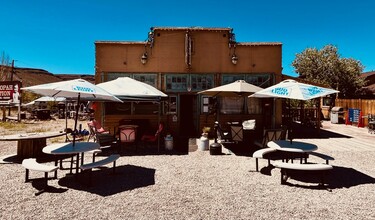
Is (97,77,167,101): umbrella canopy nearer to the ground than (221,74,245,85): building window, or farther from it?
nearer to the ground

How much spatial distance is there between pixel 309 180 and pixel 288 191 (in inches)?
44.3

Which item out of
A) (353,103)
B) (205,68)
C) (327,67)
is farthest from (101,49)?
(327,67)

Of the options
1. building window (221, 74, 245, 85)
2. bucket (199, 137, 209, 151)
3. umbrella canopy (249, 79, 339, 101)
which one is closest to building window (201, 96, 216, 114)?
building window (221, 74, 245, 85)

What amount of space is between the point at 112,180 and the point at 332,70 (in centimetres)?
3236

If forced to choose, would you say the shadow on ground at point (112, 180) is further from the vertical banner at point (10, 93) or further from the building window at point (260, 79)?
the vertical banner at point (10, 93)

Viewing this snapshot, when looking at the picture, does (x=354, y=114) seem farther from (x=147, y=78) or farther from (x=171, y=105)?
(x=147, y=78)

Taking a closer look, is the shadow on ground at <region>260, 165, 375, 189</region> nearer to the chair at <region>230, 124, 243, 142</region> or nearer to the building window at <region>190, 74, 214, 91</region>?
the chair at <region>230, 124, 243, 142</region>

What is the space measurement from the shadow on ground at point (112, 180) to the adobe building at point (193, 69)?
616 centimetres

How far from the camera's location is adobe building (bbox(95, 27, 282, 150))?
12867 mm

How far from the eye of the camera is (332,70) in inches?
1205

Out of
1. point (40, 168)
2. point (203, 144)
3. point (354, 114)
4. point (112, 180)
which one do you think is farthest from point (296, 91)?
point (354, 114)

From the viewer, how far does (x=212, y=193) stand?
16.9 ft

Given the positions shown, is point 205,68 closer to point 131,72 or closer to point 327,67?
point 131,72

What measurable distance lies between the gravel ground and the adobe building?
590 centimetres
